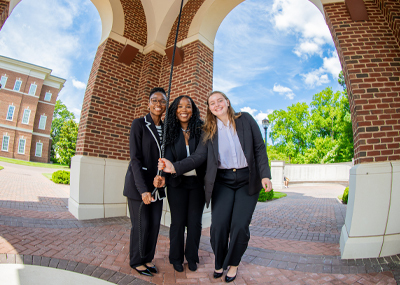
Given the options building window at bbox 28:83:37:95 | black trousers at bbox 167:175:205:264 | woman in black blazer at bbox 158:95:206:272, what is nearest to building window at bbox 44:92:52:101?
building window at bbox 28:83:37:95

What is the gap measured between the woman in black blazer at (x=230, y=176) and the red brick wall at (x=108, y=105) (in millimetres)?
3035

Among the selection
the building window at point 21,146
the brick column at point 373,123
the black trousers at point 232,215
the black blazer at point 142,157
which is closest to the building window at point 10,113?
the building window at point 21,146

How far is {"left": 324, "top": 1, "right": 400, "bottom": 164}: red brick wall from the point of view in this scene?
9.75 ft

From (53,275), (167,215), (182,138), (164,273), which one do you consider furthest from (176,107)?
(167,215)

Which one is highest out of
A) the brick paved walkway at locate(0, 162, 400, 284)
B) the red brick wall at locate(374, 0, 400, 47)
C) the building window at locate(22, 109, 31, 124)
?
the building window at locate(22, 109, 31, 124)

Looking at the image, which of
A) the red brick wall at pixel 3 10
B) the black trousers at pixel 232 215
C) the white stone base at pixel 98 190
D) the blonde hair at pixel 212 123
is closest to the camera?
the black trousers at pixel 232 215

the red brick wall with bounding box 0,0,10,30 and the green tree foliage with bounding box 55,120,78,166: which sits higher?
the red brick wall with bounding box 0,0,10,30

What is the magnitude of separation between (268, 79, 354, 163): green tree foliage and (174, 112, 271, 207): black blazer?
26.4m

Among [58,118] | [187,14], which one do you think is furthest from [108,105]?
[58,118]

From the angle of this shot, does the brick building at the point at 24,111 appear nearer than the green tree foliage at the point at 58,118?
Yes

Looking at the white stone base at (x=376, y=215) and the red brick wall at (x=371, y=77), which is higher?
the red brick wall at (x=371, y=77)

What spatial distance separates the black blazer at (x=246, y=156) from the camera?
2.27 meters

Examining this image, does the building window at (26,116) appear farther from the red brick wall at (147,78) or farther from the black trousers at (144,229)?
the black trousers at (144,229)

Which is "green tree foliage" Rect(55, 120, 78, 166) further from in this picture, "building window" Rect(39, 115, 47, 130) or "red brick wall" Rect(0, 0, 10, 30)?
"red brick wall" Rect(0, 0, 10, 30)
